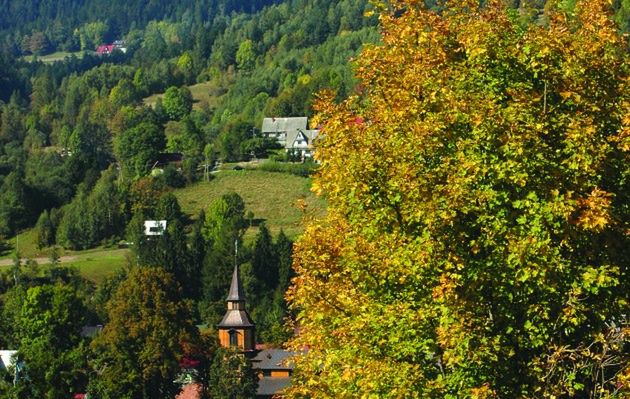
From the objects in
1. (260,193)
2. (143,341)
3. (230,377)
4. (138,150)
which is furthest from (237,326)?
(138,150)

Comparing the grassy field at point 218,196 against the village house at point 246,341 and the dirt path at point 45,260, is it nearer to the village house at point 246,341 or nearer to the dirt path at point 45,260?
the dirt path at point 45,260

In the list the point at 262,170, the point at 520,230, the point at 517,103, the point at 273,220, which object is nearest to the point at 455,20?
the point at 517,103

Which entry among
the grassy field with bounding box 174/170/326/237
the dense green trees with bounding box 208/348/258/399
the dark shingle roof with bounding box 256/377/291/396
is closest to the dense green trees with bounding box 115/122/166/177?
the grassy field with bounding box 174/170/326/237

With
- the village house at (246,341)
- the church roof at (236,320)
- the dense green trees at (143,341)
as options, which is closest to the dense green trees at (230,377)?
the dense green trees at (143,341)

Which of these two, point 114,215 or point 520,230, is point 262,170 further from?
point 520,230

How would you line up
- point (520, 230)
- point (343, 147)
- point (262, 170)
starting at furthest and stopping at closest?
point (262, 170)
point (343, 147)
point (520, 230)

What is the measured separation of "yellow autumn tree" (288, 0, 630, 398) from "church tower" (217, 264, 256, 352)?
240 ft

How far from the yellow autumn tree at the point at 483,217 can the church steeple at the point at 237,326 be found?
240 ft

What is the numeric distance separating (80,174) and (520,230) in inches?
6699

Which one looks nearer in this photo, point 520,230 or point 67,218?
point 520,230

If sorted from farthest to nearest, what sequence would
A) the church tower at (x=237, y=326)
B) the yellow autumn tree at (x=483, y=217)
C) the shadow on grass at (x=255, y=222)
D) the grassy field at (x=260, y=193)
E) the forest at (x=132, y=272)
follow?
1. the grassy field at (x=260, y=193)
2. the shadow on grass at (x=255, y=222)
3. the church tower at (x=237, y=326)
4. the forest at (x=132, y=272)
5. the yellow autumn tree at (x=483, y=217)

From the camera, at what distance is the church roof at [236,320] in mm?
93438

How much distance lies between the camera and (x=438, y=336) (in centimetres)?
1767

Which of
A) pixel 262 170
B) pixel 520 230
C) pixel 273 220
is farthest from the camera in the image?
A: pixel 262 170
